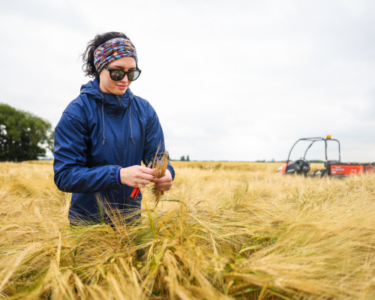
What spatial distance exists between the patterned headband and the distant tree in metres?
35.4

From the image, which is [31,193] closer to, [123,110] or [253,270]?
[123,110]

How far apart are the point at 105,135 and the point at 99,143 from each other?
7cm

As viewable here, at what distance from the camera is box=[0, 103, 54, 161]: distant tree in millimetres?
31094

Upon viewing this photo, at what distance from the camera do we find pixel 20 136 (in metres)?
33.2

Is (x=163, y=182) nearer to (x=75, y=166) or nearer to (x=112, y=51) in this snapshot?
(x=75, y=166)

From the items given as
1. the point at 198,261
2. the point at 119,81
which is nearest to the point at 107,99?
the point at 119,81

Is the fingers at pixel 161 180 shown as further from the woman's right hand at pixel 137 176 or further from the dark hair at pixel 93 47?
the dark hair at pixel 93 47

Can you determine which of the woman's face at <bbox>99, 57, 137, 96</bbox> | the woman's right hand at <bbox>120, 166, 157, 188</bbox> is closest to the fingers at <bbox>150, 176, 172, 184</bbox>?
the woman's right hand at <bbox>120, 166, 157, 188</bbox>

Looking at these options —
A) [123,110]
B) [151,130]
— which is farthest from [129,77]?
[151,130]

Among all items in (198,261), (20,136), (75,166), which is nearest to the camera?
(198,261)

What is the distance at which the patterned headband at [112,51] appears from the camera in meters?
1.67

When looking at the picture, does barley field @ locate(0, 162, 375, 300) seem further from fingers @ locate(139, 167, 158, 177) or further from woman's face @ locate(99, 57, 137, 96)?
woman's face @ locate(99, 57, 137, 96)

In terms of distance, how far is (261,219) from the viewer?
141 centimetres

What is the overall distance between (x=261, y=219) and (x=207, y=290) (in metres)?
0.73
